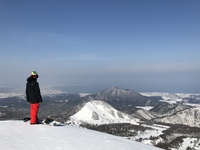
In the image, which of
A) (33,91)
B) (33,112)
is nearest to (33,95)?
(33,91)

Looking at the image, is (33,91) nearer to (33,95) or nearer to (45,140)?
(33,95)

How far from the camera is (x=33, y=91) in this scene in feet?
69.3

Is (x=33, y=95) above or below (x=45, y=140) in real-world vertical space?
above

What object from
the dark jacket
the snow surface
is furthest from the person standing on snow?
the snow surface

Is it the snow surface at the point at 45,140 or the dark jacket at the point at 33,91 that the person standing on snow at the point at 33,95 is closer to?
the dark jacket at the point at 33,91

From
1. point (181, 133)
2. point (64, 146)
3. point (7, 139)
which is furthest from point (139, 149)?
point (181, 133)

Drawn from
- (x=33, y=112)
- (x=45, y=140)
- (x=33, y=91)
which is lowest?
(x=45, y=140)

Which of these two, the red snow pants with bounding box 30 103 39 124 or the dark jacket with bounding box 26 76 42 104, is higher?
the dark jacket with bounding box 26 76 42 104

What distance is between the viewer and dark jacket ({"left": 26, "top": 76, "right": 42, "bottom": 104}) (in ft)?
69.1

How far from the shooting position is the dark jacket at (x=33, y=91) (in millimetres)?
21062

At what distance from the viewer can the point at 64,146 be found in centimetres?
1587

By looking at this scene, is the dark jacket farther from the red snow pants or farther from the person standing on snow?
the red snow pants

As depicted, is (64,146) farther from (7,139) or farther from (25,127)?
(25,127)

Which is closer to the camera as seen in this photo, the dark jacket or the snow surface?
the snow surface
